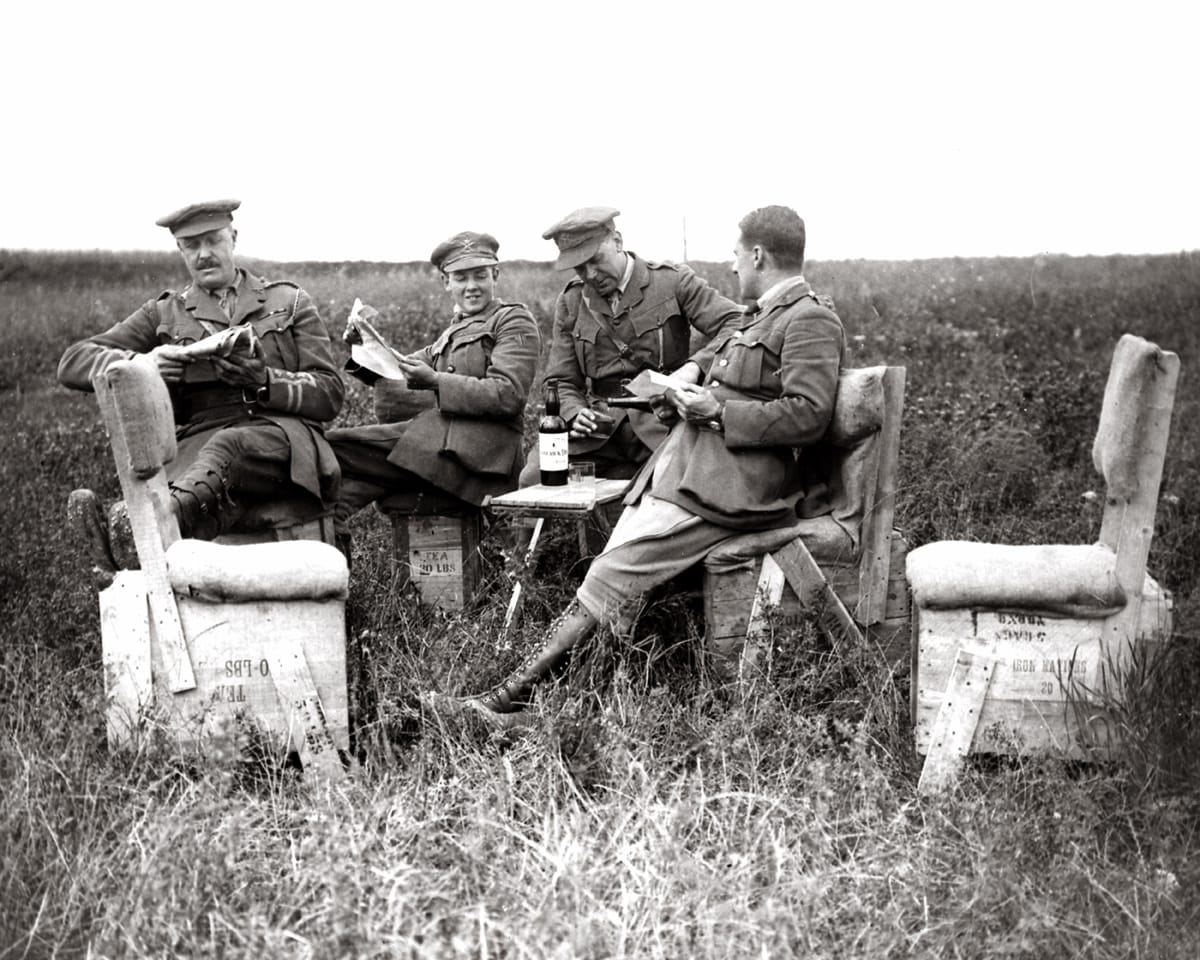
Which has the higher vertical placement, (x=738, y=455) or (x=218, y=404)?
(x=218, y=404)

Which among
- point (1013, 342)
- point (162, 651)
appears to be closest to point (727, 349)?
point (162, 651)

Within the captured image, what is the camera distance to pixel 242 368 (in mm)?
5668

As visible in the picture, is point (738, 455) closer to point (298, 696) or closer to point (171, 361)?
point (298, 696)

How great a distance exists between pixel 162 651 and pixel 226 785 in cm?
77

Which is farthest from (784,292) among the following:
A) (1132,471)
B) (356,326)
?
(356,326)

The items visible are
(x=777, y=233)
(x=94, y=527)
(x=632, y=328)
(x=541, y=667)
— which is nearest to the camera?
(x=94, y=527)

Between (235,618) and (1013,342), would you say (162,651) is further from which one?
(1013,342)

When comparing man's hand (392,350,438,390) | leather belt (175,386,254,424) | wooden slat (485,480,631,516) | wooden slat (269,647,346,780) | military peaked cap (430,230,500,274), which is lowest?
wooden slat (269,647,346,780)

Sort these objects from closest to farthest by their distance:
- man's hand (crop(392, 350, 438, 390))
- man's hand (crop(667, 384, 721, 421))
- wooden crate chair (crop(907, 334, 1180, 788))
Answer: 1. wooden crate chair (crop(907, 334, 1180, 788))
2. man's hand (crop(667, 384, 721, 421))
3. man's hand (crop(392, 350, 438, 390))

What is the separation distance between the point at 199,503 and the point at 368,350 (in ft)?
3.61

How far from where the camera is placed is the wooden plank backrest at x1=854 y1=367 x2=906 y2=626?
4.79m

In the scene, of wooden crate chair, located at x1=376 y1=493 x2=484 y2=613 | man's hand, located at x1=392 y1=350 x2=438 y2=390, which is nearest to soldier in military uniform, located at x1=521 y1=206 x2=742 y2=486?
wooden crate chair, located at x1=376 y1=493 x2=484 y2=613

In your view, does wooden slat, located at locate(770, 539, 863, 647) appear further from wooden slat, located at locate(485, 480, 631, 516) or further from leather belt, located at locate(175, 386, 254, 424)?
leather belt, located at locate(175, 386, 254, 424)

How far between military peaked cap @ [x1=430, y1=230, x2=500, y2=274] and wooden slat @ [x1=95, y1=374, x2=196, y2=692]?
253cm
